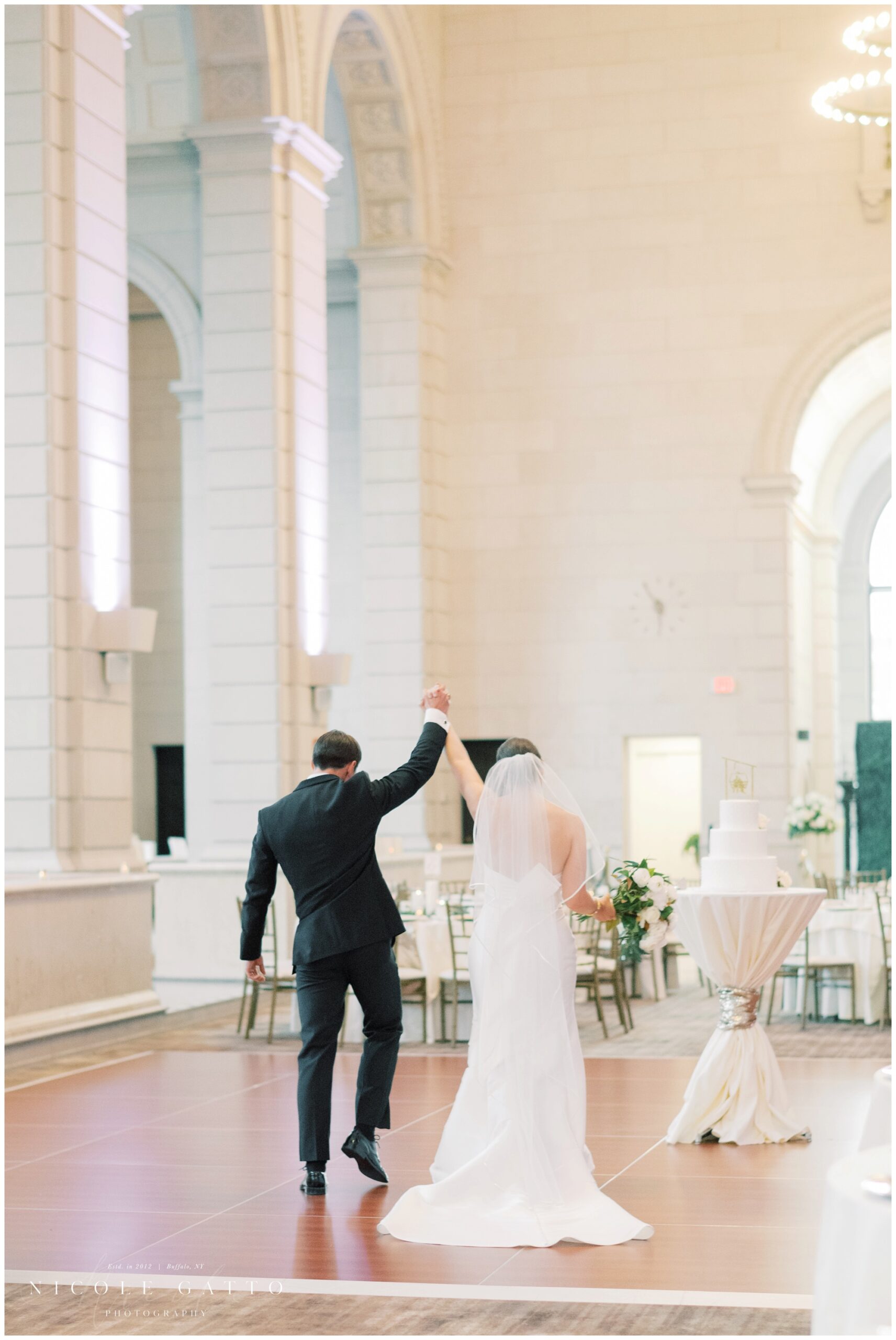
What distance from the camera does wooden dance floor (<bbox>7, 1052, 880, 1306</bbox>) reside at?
4.70 meters

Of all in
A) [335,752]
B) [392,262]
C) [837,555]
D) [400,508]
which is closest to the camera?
[335,752]

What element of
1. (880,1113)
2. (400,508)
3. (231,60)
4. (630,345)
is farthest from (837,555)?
(880,1113)

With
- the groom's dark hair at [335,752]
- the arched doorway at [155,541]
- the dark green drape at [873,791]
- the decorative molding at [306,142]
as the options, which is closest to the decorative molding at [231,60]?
the decorative molding at [306,142]

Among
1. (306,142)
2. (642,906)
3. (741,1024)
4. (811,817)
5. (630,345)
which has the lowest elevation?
(741,1024)

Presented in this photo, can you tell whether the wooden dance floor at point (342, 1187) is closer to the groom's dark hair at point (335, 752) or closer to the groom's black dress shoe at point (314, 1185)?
the groom's black dress shoe at point (314, 1185)

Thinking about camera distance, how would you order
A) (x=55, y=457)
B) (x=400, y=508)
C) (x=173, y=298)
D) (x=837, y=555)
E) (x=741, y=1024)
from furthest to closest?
(x=837, y=555)
(x=400, y=508)
(x=173, y=298)
(x=55, y=457)
(x=741, y=1024)

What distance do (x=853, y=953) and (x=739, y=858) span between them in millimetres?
4275

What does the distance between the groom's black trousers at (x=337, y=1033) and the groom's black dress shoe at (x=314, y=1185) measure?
2.1 inches

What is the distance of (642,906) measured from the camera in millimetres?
6395

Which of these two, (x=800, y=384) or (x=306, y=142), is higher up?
(x=306, y=142)

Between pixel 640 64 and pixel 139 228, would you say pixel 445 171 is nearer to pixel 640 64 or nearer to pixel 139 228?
pixel 640 64

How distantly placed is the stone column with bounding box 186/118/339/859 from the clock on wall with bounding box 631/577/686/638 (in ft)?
16.2

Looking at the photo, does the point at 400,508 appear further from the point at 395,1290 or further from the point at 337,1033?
the point at 395,1290

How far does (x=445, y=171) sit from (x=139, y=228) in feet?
11.8
